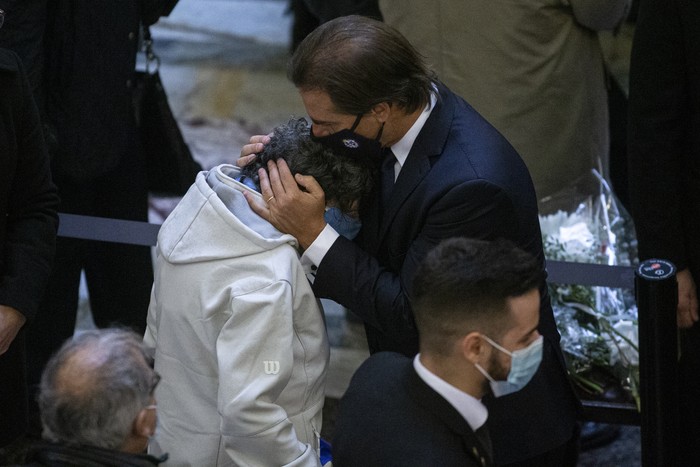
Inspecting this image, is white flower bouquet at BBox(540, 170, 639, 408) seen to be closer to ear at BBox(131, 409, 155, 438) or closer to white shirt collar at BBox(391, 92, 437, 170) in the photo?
white shirt collar at BBox(391, 92, 437, 170)

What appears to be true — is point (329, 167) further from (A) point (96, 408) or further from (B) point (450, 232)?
(A) point (96, 408)

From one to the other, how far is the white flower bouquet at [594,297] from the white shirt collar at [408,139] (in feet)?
4.53

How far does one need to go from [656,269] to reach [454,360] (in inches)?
39.3

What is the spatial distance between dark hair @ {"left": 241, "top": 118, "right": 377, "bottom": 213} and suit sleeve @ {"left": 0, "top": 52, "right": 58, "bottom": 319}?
2.42ft

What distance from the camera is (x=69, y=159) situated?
12.9 feet

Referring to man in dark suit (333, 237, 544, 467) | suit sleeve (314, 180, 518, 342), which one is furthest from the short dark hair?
suit sleeve (314, 180, 518, 342)

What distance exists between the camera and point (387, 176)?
2.86 meters

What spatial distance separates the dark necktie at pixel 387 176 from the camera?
9.34 ft

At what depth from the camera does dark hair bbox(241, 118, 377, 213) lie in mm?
2777

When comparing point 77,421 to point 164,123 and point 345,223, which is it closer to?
point 345,223

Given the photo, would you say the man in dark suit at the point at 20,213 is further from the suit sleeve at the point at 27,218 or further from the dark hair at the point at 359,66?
the dark hair at the point at 359,66

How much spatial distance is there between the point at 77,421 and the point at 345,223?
37.1 inches

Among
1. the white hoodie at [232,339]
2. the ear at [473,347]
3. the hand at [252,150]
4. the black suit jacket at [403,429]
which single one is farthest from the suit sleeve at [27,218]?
the ear at [473,347]

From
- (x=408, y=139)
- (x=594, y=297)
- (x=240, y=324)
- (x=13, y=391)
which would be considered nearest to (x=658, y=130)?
(x=408, y=139)
